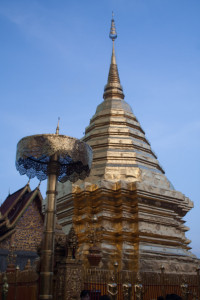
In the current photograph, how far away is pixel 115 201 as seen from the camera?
38.0 ft

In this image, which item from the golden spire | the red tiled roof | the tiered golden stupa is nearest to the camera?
the tiered golden stupa

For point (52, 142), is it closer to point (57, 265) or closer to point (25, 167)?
point (25, 167)

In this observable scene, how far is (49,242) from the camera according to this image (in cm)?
544

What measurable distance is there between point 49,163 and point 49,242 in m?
1.48

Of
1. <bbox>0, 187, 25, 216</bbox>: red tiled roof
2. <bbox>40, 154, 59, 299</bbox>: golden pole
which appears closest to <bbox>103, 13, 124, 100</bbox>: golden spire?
<bbox>0, 187, 25, 216</bbox>: red tiled roof

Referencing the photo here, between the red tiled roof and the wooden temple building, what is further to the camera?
the red tiled roof

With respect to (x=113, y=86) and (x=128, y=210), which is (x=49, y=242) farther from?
(x=113, y=86)

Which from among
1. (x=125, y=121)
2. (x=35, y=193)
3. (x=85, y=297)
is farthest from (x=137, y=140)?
(x=85, y=297)

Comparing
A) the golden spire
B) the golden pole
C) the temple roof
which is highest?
the golden spire

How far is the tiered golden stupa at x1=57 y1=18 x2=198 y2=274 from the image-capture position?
1064cm

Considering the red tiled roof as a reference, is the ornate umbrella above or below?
below

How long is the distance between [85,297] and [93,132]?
9753 millimetres

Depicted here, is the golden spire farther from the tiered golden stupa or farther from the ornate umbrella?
the ornate umbrella

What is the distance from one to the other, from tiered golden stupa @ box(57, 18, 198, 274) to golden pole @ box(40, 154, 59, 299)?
505cm
